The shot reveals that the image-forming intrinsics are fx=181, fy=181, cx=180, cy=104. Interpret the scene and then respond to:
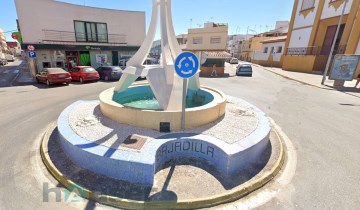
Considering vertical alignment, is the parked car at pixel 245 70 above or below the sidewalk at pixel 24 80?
above

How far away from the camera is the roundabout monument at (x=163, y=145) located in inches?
152

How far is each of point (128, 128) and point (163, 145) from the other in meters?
1.61

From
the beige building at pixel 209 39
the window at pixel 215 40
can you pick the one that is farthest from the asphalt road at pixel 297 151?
the window at pixel 215 40

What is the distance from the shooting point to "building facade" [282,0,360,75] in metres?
21.2

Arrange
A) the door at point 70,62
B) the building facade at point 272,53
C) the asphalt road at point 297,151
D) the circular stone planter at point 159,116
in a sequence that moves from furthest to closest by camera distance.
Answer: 1. the building facade at point 272,53
2. the door at point 70,62
3. the circular stone planter at point 159,116
4. the asphalt road at point 297,151

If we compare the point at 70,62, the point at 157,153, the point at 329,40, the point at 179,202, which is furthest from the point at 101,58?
the point at 329,40

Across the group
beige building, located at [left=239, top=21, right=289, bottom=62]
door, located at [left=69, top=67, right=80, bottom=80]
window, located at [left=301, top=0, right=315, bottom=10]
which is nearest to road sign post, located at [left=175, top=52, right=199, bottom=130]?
door, located at [left=69, top=67, right=80, bottom=80]

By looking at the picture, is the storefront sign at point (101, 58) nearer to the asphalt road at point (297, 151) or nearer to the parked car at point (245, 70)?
the asphalt road at point (297, 151)

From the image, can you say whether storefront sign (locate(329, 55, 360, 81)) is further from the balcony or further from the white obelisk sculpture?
the balcony

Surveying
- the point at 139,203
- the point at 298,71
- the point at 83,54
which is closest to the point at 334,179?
the point at 139,203

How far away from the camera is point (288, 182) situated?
425 cm

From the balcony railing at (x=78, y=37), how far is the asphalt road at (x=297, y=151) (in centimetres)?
1128

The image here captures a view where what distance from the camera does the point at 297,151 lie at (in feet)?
18.5

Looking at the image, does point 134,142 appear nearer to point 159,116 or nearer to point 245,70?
point 159,116
